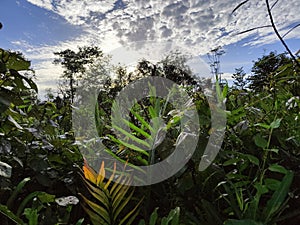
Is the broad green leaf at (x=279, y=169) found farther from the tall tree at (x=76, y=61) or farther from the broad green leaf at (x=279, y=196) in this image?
the tall tree at (x=76, y=61)

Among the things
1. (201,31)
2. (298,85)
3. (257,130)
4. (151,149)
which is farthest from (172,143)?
(201,31)

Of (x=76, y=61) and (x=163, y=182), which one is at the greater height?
(x=76, y=61)

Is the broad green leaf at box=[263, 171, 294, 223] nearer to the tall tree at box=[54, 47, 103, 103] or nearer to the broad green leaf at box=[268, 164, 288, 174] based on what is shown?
the broad green leaf at box=[268, 164, 288, 174]

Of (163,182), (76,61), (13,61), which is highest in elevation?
(76,61)

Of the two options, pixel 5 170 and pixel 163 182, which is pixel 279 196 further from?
pixel 5 170

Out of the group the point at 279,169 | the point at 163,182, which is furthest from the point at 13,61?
the point at 279,169

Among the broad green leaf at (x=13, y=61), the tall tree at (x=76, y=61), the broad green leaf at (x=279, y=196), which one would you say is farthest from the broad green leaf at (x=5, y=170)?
the tall tree at (x=76, y=61)

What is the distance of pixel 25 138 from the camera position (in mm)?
768

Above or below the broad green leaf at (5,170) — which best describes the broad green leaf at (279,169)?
below

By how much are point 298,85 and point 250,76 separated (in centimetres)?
39

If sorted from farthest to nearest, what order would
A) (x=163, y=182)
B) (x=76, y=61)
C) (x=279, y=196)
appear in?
(x=76, y=61)
(x=163, y=182)
(x=279, y=196)

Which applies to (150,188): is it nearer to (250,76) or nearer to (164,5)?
(250,76)

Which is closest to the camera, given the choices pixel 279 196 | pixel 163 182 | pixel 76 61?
pixel 279 196

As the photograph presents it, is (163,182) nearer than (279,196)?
No
